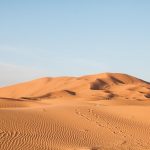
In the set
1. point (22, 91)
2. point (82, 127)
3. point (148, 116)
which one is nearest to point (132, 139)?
point (82, 127)

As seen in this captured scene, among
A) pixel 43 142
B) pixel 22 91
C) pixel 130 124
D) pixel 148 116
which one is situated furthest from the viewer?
pixel 22 91

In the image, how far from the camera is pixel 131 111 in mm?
21266

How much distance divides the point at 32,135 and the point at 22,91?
43470mm

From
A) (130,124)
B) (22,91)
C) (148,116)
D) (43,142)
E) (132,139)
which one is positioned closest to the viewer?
(43,142)

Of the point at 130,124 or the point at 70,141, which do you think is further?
the point at 130,124

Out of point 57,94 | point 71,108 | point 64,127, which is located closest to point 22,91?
point 57,94

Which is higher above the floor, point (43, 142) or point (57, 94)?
point (57, 94)

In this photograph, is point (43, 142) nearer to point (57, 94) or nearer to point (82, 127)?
point (82, 127)

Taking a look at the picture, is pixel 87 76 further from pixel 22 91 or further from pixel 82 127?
pixel 82 127

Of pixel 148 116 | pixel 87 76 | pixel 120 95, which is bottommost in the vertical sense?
pixel 148 116

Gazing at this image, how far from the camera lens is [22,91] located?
58.1m

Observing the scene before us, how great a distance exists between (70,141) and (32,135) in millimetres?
1436

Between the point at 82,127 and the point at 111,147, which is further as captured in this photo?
the point at 82,127

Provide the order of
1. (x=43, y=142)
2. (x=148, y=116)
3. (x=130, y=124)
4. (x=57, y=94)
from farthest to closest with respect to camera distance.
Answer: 1. (x=57, y=94)
2. (x=148, y=116)
3. (x=130, y=124)
4. (x=43, y=142)
